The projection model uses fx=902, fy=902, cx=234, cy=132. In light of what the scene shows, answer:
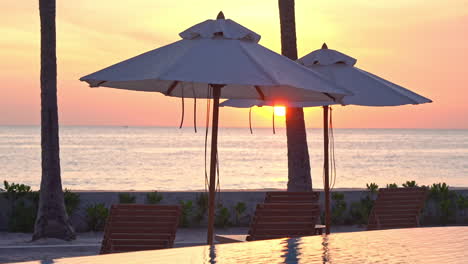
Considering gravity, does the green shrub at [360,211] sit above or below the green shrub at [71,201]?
below

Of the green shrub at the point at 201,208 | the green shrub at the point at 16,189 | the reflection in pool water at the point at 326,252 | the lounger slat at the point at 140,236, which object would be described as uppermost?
the green shrub at the point at 16,189

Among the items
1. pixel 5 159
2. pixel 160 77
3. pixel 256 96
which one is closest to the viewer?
pixel 160 77

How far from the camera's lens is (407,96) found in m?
11.2

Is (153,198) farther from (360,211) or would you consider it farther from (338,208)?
(360,211)

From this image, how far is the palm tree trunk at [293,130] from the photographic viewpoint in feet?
50.8

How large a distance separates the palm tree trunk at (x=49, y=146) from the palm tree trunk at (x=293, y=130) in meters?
3.93

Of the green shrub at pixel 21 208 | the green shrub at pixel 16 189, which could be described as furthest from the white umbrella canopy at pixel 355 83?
the green shrub at pixel 16 189

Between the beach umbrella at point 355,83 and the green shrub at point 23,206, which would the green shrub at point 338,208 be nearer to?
the beach umbrella at point 355,83

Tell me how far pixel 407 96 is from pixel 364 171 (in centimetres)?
6107

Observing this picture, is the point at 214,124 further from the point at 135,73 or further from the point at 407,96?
the point at 407,96

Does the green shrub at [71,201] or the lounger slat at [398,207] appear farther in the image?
the green shrub at [71,201]

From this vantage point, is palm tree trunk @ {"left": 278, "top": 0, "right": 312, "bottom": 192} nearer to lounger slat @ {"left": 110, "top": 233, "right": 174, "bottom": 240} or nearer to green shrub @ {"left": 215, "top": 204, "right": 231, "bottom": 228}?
green shrub @ {"left": 215, "top": 204, "right": 231, "bottom": 228}

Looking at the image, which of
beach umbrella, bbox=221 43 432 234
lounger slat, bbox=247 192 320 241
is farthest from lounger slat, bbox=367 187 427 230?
lounger slat, bbox=247 192 320 241

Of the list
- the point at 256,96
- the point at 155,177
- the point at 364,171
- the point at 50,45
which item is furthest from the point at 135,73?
the point at 364,171
